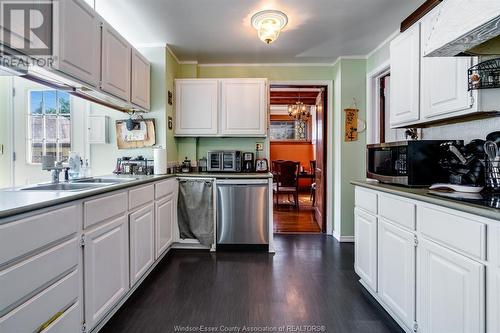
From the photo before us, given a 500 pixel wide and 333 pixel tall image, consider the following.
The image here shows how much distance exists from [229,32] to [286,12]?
2.22 ft

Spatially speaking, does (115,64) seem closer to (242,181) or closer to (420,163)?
(242,181)

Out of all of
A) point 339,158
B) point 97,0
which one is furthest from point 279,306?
point 97,0

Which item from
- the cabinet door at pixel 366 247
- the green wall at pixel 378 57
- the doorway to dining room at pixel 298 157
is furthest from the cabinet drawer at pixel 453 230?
the doorway to dining room at pixel 298 157

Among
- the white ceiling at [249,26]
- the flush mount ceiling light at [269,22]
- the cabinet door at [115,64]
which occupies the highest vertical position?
the white ceiling at [249,26]

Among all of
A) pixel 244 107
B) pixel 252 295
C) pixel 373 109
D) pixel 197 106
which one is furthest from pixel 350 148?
pixel 252 295

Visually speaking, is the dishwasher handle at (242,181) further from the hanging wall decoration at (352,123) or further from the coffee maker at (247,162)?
the hanging wall decoration at (352,123)

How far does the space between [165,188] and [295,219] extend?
9.04 feet

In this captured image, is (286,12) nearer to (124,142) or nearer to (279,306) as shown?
(124,142)

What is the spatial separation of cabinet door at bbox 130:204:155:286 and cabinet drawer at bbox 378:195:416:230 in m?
1.85

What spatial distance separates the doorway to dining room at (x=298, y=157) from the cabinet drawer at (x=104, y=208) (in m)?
2.74

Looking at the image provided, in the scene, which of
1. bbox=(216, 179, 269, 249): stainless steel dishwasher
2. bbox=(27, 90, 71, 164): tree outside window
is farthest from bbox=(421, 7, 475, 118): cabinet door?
bbox=(27, 90, 71, 164): tree outside window

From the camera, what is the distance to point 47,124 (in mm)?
2797

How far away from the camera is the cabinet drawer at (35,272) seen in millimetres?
994

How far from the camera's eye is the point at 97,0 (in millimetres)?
2268
